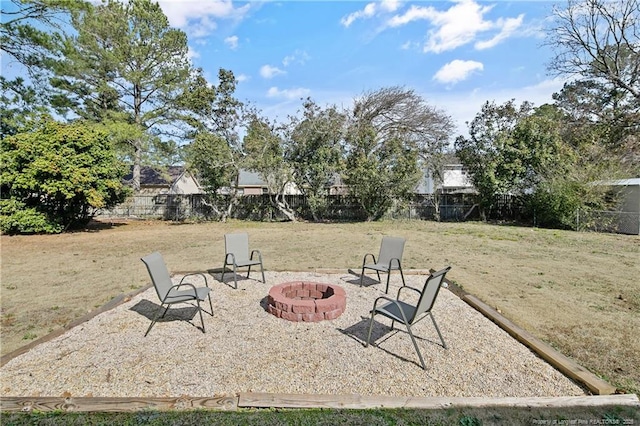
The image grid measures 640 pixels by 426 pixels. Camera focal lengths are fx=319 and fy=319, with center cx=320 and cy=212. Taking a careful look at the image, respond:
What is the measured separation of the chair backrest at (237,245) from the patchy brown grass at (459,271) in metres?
1.18

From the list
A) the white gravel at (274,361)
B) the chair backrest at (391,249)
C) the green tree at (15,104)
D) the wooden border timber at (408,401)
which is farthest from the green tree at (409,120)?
the wooden border timber at (408,401)

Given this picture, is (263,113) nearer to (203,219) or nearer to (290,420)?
(203,219)

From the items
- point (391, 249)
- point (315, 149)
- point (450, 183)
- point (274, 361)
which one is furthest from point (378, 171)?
point (274, 361)

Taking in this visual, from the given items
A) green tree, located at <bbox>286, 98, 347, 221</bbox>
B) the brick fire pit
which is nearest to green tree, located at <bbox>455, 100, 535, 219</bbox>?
green tree, located at <bbox>286, 98, 347, 221</bbox>

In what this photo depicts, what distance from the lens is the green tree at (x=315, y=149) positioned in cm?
1620

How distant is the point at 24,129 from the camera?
1230 centimetres

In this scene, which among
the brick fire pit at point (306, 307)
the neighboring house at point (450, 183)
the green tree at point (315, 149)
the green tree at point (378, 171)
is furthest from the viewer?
the neighboring house at point (450, 183)

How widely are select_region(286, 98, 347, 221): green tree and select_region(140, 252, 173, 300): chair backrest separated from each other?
12737 mm

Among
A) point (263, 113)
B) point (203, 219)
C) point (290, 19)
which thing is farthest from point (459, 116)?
point (203, 219)

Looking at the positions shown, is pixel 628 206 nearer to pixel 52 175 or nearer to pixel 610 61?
pixel 610 61

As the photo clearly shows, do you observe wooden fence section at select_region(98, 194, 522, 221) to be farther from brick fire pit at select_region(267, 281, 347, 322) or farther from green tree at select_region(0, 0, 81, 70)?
brick fire pit at select_region(267, 281, 347, 322)

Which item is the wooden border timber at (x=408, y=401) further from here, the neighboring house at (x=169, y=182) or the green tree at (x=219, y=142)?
the neighboring house at (x=169, y=182)

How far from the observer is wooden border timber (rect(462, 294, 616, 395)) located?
8.05 ft

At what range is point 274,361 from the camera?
9.54ft
